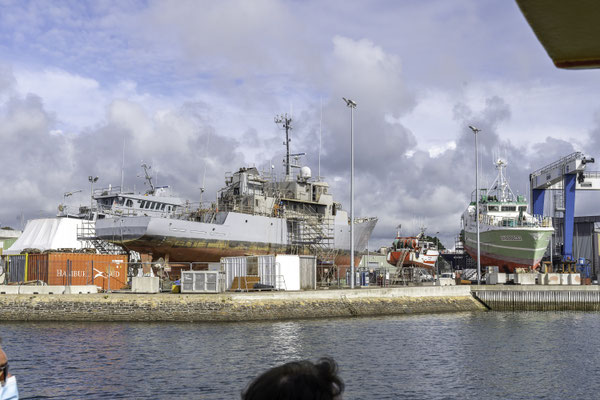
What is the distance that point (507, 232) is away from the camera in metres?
64.7

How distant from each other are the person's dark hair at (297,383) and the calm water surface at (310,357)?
15996 millimetres

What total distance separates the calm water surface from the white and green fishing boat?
27926 mm

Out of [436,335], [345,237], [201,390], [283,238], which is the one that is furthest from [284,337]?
[345,237]

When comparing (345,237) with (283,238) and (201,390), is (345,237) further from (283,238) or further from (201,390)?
(201,390)

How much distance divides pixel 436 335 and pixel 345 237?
113 ft

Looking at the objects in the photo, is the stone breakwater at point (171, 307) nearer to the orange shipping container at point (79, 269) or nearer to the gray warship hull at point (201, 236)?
the orange shipping container at point (79, 269)

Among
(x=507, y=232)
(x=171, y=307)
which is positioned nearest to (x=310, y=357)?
(x=171, y=307)

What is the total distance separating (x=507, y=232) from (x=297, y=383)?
66323 millimetres

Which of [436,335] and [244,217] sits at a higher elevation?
[244,217]

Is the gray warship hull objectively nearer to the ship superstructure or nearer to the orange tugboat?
the ship superstructure

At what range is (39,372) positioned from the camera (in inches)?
819

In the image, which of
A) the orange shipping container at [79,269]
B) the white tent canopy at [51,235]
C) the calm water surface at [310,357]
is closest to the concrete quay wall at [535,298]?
A: the calm water surface at [310,357]

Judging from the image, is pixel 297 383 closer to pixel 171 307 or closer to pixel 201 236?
pixel 171 307

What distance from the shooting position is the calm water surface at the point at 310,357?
61.7ft
